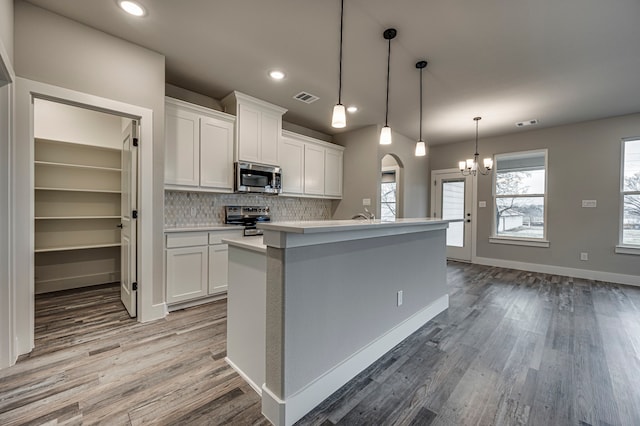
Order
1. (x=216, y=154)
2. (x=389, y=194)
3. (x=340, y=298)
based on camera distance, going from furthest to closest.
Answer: (x=389, y=194)
(x=216, y=154)
(x=340, y=298)

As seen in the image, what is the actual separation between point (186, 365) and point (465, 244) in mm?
5845

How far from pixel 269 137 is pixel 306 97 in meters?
0.77

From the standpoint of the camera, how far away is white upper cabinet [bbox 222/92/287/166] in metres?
3.63

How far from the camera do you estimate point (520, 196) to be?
17.6ft

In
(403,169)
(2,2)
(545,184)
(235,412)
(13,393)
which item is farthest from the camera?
(403,169)

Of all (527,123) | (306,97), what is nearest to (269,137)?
(306,97)

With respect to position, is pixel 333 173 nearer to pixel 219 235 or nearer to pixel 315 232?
pixel 219 235

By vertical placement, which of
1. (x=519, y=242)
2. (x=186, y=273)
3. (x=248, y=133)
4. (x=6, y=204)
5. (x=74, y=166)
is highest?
(x=248, y=133)

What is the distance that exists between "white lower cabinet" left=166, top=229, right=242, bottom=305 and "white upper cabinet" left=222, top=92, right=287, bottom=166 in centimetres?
115

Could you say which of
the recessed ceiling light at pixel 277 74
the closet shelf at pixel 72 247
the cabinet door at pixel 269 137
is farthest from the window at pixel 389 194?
the closet shelf at pixel 72 247

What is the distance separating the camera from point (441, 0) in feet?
6.57

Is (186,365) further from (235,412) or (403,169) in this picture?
(403,169)

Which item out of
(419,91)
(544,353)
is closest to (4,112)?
(419,91)

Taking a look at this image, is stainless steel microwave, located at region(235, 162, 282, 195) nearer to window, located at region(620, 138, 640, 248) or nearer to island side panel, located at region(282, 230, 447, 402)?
island side panel, located at region(282, 230, 447, 402)
